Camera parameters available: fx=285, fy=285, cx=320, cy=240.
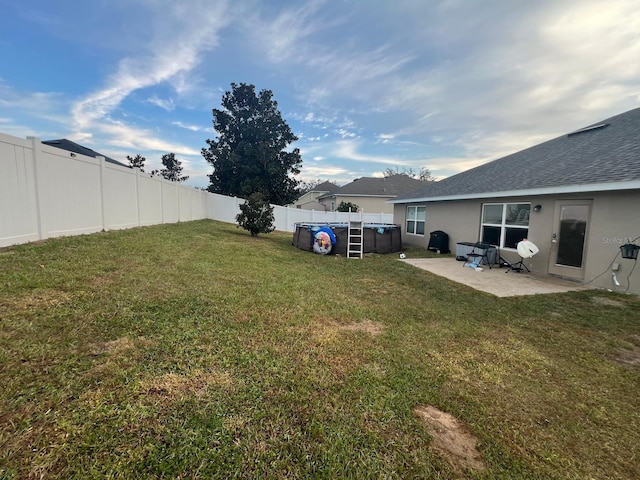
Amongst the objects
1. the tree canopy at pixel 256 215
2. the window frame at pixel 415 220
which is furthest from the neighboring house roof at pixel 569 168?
the tree canopy at pixel 256 215

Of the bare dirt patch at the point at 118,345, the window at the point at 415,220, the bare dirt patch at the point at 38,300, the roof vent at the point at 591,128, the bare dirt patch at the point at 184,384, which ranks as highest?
the roof vent at the point at 591,128

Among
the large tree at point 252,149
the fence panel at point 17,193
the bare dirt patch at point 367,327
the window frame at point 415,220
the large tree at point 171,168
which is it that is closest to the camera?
the bare dirt patch at point 367,327

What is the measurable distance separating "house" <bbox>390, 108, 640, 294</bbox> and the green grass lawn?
77.7 inches

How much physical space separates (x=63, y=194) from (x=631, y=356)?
985 centimetres

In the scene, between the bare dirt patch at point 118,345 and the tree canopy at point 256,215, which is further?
the tree canopy at point 256,215

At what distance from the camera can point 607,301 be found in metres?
5.64

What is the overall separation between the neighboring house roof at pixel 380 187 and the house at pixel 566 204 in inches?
623

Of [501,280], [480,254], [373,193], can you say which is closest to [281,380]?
[501,280]

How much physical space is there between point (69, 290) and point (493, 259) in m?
10.3

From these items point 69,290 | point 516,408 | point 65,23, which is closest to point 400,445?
point 516,408

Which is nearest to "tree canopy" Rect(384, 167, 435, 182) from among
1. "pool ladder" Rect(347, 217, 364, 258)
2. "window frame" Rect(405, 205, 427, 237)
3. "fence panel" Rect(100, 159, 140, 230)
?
"window frame" Rect(405, 205, 427, 237)

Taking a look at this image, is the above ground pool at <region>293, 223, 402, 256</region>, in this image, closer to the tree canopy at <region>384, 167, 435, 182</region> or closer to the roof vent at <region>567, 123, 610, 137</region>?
the roof vent at <region>567, 123, 610, 137</region>

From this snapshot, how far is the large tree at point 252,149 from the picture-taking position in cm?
2336

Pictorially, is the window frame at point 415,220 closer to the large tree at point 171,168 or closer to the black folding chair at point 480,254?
the black folding chair at point 480,254
